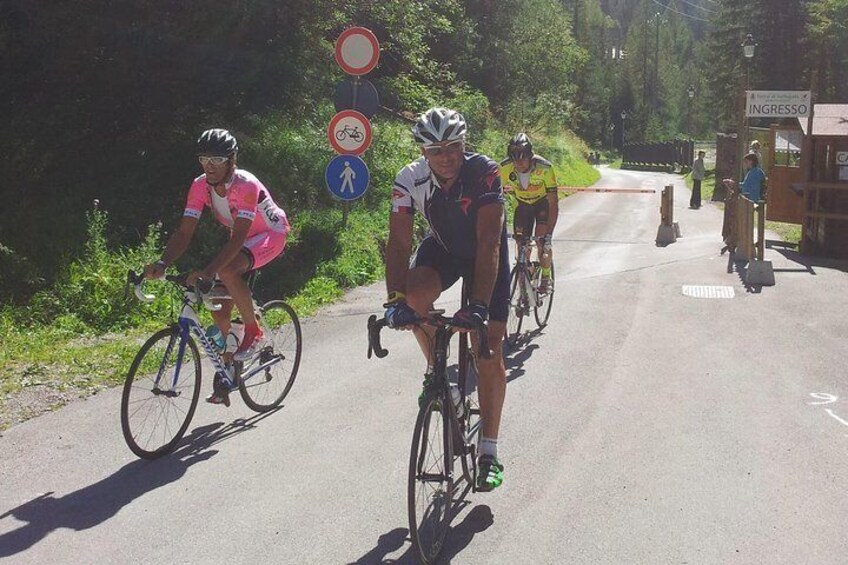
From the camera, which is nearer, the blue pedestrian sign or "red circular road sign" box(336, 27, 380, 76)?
"red circular road sign" box(336, 27, 380, 76)

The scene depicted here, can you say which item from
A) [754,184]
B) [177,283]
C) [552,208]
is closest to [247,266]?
[177,283]

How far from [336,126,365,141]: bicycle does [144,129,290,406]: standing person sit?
18.2 ft

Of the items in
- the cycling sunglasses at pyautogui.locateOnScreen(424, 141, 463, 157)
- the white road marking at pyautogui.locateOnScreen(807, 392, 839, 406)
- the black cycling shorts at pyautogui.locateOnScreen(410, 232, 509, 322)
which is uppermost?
the cycling sunglasses at pyautogui.locateOnScreen(424, 141, 463, 157)

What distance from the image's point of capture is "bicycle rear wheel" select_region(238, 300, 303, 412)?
6324 mm

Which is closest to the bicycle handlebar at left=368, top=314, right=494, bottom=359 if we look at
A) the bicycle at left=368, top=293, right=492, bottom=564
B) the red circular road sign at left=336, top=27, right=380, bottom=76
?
the bicycle at left=368, top=293, right=492, bottom=564

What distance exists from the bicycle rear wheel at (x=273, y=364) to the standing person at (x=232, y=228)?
0.16 metres

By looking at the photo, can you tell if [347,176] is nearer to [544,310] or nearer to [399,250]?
[544,310]

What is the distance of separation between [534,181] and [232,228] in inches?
160

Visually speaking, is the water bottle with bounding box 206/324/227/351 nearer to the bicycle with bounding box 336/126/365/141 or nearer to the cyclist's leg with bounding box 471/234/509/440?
the cyclist's leg with bounding box 471/234/509/440

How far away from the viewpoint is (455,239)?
15.2ft

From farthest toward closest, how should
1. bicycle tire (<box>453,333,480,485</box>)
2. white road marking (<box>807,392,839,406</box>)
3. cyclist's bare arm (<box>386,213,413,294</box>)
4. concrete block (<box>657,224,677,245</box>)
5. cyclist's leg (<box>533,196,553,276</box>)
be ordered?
1. concrete block (<box>657,224,677,245</box>)
2. cyclist's leg (<box>533,196,553,276</box>)
3. white road marking (<box>807,392,839,406</box>)
4. bicycle tire (<box>453,333,480,485</box>)
5. cyclist's bare arm (<box>386,213,413,294</box>)

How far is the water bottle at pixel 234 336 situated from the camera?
6055mm

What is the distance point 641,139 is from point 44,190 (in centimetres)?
10253

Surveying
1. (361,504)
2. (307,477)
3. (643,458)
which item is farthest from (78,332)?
(643,458)
